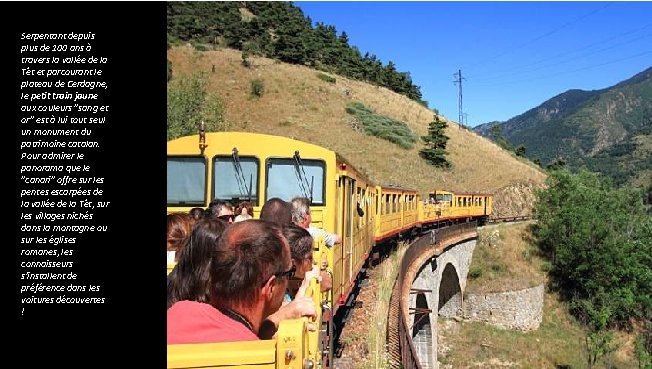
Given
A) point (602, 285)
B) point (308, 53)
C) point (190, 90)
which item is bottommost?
point (602, 285)

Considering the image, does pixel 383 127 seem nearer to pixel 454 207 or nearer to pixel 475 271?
pixel 454 207

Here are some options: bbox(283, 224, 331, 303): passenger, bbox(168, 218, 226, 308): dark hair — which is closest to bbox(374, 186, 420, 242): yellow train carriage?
bbox(283, 224, 331, 303): passenger

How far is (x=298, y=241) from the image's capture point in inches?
114

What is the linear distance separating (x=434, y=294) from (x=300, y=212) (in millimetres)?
16666

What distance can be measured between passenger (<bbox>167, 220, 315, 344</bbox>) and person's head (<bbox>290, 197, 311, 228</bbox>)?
6.48ft

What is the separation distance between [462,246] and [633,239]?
49.9 feet

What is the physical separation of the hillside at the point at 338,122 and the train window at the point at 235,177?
32.9 meters

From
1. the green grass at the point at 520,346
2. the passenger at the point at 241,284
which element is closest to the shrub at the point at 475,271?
the green grass at the point at 520,346

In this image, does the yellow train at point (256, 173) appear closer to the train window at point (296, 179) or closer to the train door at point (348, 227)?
the train window at point (296, 179)

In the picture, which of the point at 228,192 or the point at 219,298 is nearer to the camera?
the point at 219,298

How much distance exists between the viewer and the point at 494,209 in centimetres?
4491
